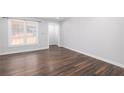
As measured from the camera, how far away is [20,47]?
5.78 m

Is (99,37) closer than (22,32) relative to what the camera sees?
Yes

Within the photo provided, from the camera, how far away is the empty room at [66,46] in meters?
3.20

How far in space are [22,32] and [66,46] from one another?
2.89m

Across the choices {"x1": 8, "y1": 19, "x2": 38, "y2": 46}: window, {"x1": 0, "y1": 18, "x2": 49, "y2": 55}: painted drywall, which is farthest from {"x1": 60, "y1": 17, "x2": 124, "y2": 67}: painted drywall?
{"x1": 8, "y1": 19, "x2": 38, "y2": 46}: window

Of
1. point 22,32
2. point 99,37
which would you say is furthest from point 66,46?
point 99,37

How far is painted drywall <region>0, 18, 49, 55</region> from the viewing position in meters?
5.04

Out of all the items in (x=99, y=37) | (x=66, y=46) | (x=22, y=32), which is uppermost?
(x=22, y=32)

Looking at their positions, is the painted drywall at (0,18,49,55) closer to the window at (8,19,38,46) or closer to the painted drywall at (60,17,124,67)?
the window at (8,19,38,46)

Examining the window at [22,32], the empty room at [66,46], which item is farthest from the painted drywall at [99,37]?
the window at [22,32]

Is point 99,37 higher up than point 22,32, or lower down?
lower down

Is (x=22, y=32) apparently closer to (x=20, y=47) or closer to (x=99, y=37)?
(x=20, y=47)

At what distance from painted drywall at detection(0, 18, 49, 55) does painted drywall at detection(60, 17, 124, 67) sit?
1.58 meters
